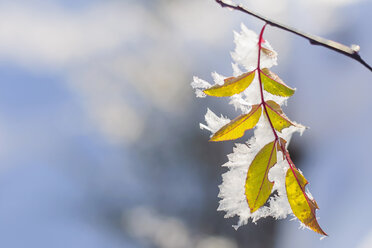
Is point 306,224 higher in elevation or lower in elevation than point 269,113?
lower

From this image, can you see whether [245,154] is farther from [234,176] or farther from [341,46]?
[341,46]

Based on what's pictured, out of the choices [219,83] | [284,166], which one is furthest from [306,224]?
[219,83]

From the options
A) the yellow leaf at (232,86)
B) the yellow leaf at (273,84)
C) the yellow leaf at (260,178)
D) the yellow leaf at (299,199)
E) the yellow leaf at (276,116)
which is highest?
the yellow leaf at (232,86)

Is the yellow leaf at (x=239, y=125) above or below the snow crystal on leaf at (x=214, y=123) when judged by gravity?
below
